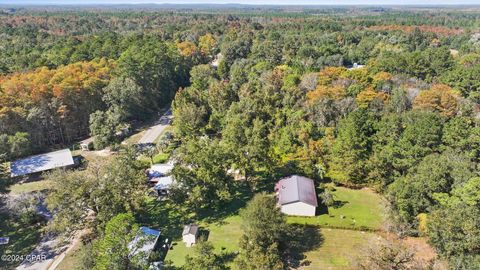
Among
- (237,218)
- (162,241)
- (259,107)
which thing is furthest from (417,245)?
(259,107)

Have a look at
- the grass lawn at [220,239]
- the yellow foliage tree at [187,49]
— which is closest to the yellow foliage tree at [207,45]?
the yellow foliage tree at [187,49]

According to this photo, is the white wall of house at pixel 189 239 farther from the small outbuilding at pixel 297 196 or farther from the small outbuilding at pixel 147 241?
the small outbuilding at pixel 297 196

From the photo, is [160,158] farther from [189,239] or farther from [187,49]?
[187,49]

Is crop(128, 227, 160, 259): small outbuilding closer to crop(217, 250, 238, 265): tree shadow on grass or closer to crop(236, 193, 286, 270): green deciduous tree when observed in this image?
crop(217, 250, 238, 265): tree shadow on grass

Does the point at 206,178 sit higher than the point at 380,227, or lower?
higher

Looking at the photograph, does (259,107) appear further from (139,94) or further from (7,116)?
(7,116)

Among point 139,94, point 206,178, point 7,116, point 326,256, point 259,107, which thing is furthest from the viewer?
point 139,94

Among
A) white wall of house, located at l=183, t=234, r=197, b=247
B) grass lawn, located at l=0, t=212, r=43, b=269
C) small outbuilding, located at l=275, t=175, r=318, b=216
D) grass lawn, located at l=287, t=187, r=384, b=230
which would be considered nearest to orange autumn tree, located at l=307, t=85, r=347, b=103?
grass lawn, located at l=287, t=187, r=384, b=230
